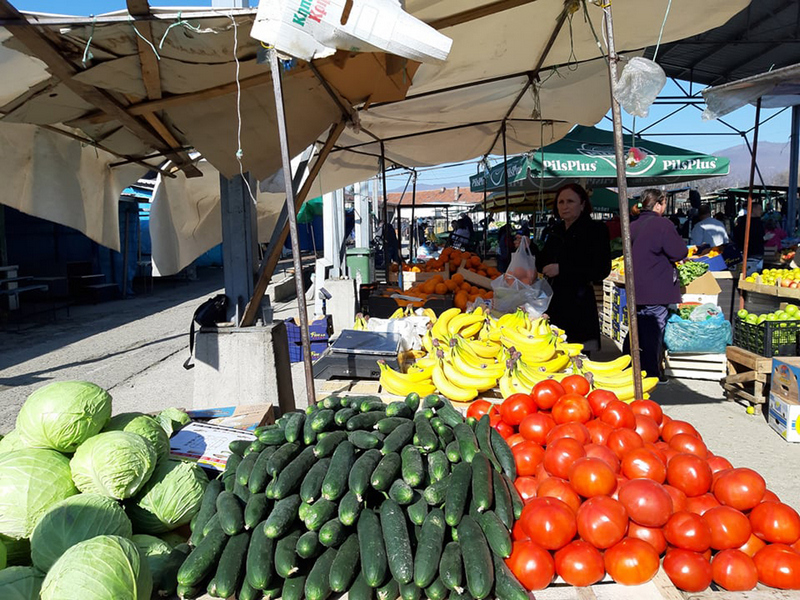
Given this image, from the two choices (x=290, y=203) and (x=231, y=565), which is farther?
(x=290, y=203)

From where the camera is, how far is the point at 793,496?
3855mm

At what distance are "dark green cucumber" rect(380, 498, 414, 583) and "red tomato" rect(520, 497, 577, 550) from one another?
45cm

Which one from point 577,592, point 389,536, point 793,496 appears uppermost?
point 389,536

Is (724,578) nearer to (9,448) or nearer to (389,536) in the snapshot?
(389,536)

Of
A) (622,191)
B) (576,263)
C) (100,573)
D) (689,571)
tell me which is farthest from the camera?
(576,263)

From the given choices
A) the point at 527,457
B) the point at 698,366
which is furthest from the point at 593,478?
the point at 698,366

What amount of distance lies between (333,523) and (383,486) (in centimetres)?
22

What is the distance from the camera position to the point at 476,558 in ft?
5.59

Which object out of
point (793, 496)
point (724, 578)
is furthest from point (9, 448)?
point (793, 496)

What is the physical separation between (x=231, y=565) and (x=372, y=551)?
491 millimetres

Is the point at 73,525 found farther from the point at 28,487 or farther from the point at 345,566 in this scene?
the point at 345,566

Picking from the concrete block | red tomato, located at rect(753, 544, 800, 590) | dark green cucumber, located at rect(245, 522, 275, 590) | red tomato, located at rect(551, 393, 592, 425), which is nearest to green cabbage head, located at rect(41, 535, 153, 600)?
dark green cucumber, located at rect(245, 522, 275, 590)

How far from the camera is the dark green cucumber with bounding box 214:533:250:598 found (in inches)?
68.8

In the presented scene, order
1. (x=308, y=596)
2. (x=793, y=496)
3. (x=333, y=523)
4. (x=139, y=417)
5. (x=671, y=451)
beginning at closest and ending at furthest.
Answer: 1. (x=308, y=596)
2. (x=333, y=523)
3. (x=671, y=451)
4. (x=139, y=417)
5. (x=793, y=496)
